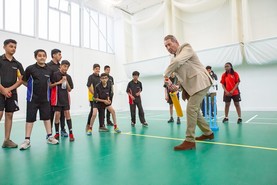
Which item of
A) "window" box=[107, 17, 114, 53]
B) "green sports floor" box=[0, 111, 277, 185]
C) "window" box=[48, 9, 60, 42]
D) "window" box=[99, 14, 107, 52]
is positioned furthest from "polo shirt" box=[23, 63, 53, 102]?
"window" box=[107, 17, 114, 53]

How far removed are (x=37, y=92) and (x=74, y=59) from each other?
309 inches

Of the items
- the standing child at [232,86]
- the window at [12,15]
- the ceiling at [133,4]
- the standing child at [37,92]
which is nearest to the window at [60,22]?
the window at [12,15]

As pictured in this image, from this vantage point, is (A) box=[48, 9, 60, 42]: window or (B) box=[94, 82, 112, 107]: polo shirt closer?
(B) box=[94, 82, 112, 107]: polo shirt

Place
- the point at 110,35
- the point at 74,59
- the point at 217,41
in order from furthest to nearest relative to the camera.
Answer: the point at 110,35 < the point at 74,59 < the point at 217,41

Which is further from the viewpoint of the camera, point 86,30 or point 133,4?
point 86,30

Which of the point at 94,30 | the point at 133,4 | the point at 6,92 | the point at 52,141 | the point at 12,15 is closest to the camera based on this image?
the point at 6,92

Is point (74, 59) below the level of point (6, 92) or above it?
above

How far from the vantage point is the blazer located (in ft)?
7.95

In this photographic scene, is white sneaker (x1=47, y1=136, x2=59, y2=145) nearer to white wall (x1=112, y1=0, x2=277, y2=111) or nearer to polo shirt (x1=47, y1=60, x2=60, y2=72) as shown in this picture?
polo shirt (x1=47, y1=60, x2=60, y2=72)

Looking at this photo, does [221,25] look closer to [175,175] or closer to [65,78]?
[65,78]

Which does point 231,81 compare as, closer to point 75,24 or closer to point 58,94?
point 58,94

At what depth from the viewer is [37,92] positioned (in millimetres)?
2869

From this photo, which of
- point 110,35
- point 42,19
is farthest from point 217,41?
point 42,19

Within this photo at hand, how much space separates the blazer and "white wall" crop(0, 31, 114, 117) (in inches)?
302
